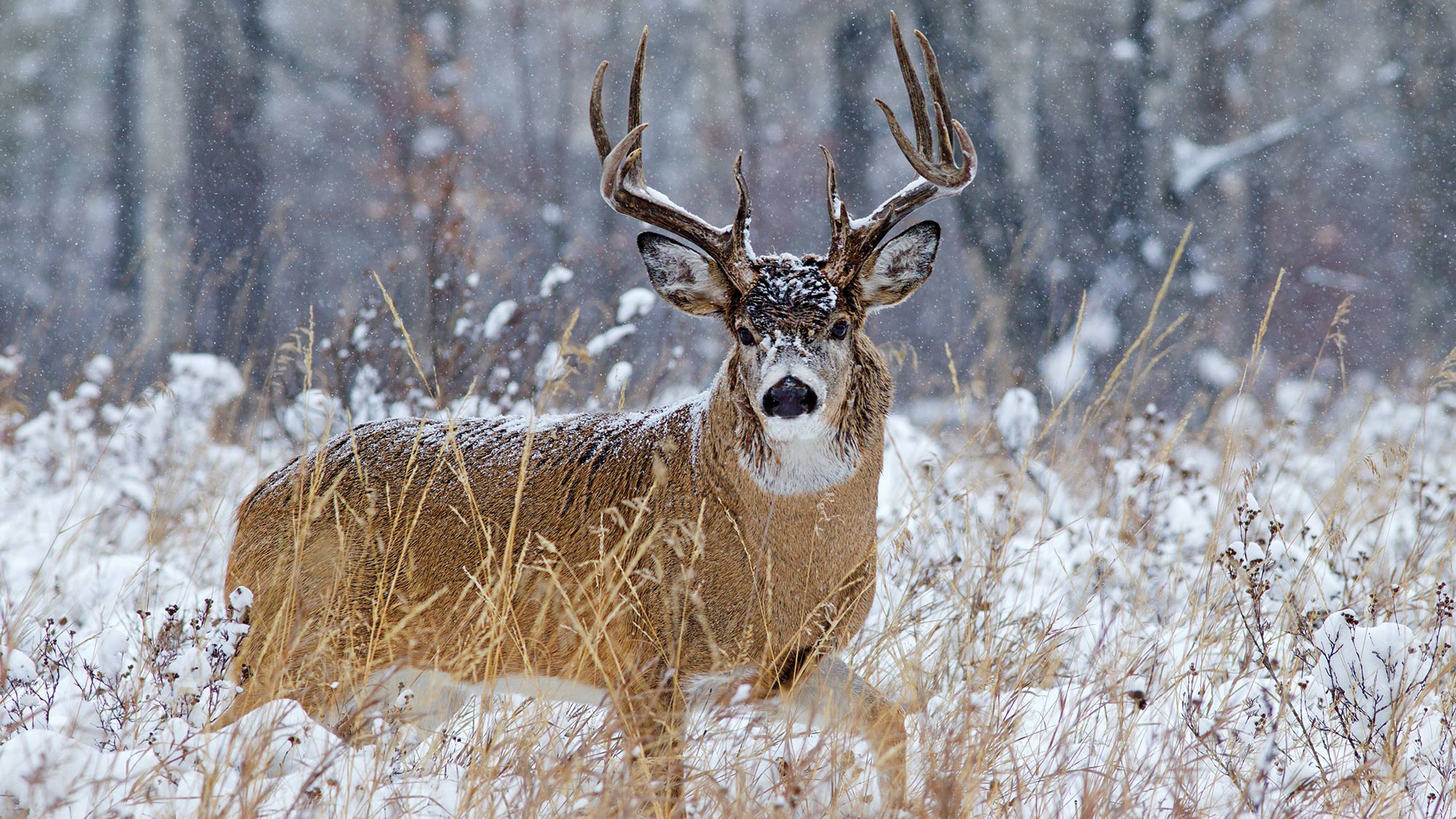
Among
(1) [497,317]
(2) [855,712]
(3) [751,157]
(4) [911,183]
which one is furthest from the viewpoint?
(3) [751,157]

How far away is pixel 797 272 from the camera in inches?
129

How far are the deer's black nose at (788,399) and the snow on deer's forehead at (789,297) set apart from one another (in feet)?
0.77

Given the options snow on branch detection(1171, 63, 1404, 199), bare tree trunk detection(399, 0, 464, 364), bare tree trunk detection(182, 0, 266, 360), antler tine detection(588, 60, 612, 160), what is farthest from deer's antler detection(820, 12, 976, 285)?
bare tree trunk detection(182, 0, 266, 360)

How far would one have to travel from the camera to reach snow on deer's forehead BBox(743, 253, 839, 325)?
316cm

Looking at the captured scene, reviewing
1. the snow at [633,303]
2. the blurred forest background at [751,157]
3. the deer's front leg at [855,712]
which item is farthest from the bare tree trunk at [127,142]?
the deer's front leg at [855,712]

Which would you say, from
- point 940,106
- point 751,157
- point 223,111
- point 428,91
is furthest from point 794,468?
point 223,111

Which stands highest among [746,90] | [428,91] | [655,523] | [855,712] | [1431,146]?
[428,91]

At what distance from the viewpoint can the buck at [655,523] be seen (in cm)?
295

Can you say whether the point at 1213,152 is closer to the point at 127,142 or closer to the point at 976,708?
the point at 976,708

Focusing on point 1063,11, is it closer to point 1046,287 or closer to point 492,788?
point 1046,287

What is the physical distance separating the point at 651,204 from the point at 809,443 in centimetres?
89

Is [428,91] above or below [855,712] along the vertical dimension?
above

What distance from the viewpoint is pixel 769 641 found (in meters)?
2.87

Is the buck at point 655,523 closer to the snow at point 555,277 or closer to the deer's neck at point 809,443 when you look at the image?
the deer's neck at point 809,443
